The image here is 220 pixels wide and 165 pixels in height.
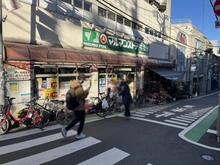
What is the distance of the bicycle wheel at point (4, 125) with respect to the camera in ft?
17.9

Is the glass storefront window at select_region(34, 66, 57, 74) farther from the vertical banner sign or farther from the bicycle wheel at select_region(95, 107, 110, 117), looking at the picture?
the bicycle wheel at select_region(95, 107, 110, 117)

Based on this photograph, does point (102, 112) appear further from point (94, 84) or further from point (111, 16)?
point (111, 16)

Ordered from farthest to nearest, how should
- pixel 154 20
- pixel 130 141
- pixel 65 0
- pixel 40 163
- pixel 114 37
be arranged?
pixel 154 20, pixel 114 37, pixel 65 0, pixel 130 141, pixel 40 163

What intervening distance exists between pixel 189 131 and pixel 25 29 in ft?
25.8

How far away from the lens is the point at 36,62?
283 inches

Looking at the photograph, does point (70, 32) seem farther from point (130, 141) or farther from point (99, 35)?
point (130, 141)

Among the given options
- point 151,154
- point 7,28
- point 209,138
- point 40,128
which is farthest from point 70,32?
point 209,138

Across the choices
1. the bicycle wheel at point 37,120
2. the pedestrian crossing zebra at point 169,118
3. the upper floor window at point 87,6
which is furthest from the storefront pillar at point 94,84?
the bicycle wheel at point 37,120

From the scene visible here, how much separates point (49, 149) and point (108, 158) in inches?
63.4

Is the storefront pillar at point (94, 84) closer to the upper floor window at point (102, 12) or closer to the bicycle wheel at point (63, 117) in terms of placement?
the bicycle wheel at point (63, 117)

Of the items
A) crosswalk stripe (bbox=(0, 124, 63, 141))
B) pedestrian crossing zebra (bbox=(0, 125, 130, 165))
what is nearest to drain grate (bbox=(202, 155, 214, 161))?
pedestrian crossing zebra (bbox=(0, 125, 130, 165))

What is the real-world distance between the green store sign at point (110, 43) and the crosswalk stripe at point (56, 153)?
6403 millimetres

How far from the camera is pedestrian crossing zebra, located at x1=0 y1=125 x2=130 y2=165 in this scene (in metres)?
3.86

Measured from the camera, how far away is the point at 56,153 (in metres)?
4.22
